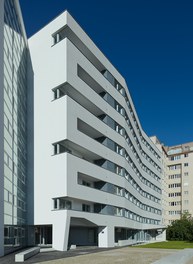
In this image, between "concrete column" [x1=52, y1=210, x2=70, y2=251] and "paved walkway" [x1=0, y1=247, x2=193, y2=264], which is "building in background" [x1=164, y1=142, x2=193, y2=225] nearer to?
"concrete column" [x1=52, y1=210, x2=70, y2=251]

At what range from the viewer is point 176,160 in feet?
342

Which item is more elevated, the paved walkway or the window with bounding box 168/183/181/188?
the window with bounding box 168/183/181/188

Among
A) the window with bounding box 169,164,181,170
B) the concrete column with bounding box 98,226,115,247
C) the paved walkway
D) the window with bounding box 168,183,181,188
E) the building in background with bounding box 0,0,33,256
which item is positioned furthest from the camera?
the window with bounding box 169,164,181,170

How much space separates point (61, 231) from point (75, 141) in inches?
359

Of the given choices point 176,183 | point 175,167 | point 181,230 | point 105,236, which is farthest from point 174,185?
point 105,236

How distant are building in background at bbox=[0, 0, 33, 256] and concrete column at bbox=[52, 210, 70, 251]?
133 inches

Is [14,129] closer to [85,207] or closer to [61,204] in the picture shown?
[61,204]

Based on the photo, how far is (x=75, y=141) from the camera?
37.8 m

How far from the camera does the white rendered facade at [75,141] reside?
36500 millimetres

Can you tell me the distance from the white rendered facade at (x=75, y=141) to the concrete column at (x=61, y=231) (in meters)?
0.09

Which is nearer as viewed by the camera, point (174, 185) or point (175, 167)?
point (174, 185)

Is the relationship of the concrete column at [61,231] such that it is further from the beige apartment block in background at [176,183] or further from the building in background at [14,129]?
the beige apartment block in background at [176,183]

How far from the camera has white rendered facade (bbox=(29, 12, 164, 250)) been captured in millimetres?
36500

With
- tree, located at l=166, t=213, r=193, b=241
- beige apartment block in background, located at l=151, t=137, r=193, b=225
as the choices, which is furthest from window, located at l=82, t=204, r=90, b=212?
beige apartment block in background, located at l=151, t=137, r=193, b=225
